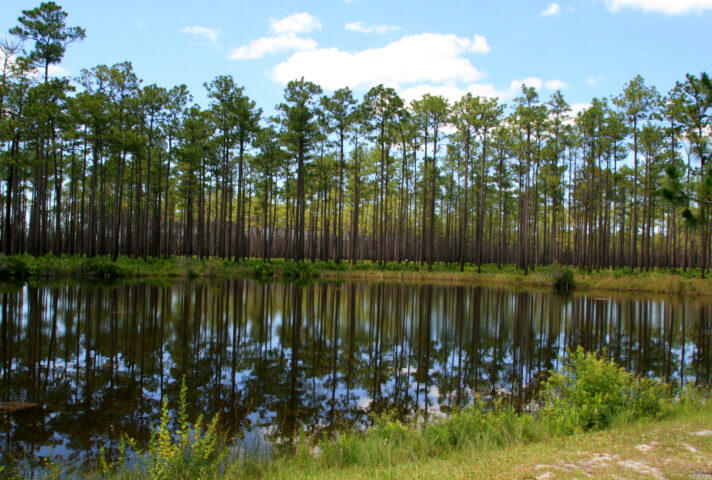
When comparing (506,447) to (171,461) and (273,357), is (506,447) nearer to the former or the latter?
(171,461)

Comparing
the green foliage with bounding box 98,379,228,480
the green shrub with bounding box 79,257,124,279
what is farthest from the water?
the green shrub with bounding box 79,257,124,279

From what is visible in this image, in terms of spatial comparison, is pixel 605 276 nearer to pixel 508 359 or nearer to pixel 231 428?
pixel 508 359

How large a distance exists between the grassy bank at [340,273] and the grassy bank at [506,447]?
2585 centimetres

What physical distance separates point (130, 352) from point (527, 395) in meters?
8.39

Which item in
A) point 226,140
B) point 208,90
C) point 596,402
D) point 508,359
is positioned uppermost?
point 208,90

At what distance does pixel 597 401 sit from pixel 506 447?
70.3 inches

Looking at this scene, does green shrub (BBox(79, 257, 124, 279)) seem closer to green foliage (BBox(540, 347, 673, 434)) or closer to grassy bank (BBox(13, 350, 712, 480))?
grassy bank (BBox(13, 350, 712, 480))

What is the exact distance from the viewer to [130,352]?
9.84 metres

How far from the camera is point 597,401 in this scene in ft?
19.3

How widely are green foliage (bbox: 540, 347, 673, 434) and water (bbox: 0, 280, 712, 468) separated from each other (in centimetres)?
152

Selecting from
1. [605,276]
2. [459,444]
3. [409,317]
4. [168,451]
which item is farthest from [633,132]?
[168,451]

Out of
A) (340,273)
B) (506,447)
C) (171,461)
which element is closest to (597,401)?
(506,447)

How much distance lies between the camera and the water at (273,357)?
21.0 feet

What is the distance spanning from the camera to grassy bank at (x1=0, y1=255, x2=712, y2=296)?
2747 centimetres
